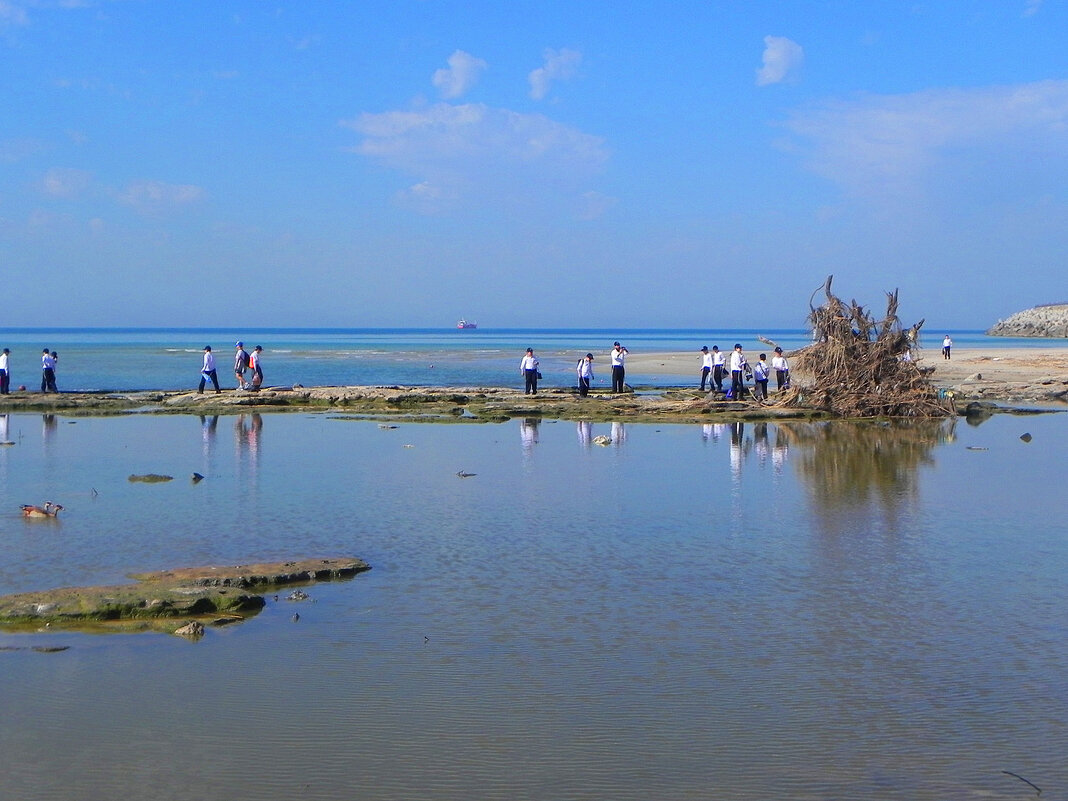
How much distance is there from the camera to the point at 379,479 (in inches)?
722

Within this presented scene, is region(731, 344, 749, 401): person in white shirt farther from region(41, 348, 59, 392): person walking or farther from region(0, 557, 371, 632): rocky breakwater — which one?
region(41, 348, 59, 392): person walking

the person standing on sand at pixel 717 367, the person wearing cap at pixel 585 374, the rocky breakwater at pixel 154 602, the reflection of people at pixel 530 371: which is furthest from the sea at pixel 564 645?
the person standing on sand at pixel 717 367

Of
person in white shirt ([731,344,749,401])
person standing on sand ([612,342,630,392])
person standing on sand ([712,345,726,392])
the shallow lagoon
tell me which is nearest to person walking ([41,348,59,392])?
person standing on sand ([612,342,630,392])

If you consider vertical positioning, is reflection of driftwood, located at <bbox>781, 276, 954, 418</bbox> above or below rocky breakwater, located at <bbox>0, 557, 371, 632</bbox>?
above

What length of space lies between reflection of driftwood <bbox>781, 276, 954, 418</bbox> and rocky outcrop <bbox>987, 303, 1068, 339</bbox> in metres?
98.1

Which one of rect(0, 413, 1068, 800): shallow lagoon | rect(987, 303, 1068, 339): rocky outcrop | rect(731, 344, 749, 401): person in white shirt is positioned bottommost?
rect(0, 413, 1068, 800): shallow lagoon

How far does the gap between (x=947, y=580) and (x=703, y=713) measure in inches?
187

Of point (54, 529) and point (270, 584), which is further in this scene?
point (54, 529)

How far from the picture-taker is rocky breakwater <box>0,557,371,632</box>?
9.54 m

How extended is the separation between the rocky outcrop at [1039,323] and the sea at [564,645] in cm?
11111

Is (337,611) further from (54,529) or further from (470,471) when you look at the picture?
(470,471)

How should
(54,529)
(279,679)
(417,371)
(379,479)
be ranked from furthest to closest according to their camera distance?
(417,371)
(379,479)
(54,529)
(279,679)

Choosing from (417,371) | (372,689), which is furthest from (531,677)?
(417,371)

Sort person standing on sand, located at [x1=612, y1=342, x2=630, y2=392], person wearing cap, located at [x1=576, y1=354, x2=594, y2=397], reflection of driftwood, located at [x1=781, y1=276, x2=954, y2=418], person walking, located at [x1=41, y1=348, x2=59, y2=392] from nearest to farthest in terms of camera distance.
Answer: reflection of driftwood, located at [x1=781, y1=276, x2=954, y2=418]
person wearing cap, located at [x1=576, y1=354, x2=594, y2=397]
person standing on sand, located at [x1=612, y1=342, x2=630, y2=392]
person walking, located at [x1=41, y1=348, x2=59, y2=392]
